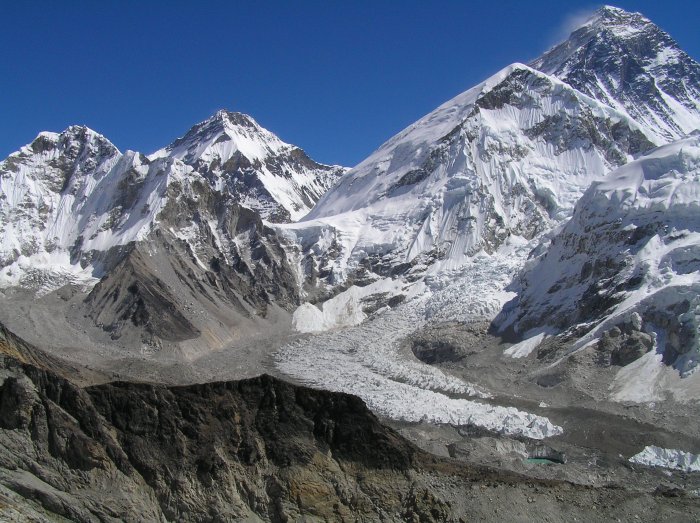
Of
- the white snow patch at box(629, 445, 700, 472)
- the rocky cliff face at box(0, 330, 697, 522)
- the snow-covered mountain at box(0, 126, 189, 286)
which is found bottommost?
the white snow patch at box(629, 445, 700, 472)

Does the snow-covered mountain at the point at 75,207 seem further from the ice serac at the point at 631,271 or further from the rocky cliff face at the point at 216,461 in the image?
the rocky cliff face at the point at 216,461

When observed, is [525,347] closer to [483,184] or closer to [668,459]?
[668,459]

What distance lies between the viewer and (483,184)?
174m

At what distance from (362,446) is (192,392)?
8072 millimetres

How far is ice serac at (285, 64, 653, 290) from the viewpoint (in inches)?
6496

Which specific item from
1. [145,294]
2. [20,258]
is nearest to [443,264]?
[145,294]

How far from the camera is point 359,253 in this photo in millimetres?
169125

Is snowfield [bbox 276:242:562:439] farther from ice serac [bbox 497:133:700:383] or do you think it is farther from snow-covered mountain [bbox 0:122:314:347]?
snow-covered mountain [bbox 0:122:314:347]

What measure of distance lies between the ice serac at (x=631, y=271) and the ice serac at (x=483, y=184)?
30.8 metres

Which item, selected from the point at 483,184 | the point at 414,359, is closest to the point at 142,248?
the point at 414,359

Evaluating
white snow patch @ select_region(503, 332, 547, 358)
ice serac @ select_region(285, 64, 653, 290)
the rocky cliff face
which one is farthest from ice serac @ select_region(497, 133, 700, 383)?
the rocky cliff face

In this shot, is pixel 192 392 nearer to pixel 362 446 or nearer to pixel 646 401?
pixel 362 446

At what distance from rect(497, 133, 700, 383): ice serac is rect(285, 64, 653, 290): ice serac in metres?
30.8

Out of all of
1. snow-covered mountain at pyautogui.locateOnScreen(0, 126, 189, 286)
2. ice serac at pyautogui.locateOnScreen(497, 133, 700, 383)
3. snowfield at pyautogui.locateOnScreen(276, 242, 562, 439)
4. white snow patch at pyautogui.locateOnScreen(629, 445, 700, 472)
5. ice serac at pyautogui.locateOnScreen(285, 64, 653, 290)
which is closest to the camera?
white snow patch at pyautogui.locateOnScreen(629, 445, 700, 472)
